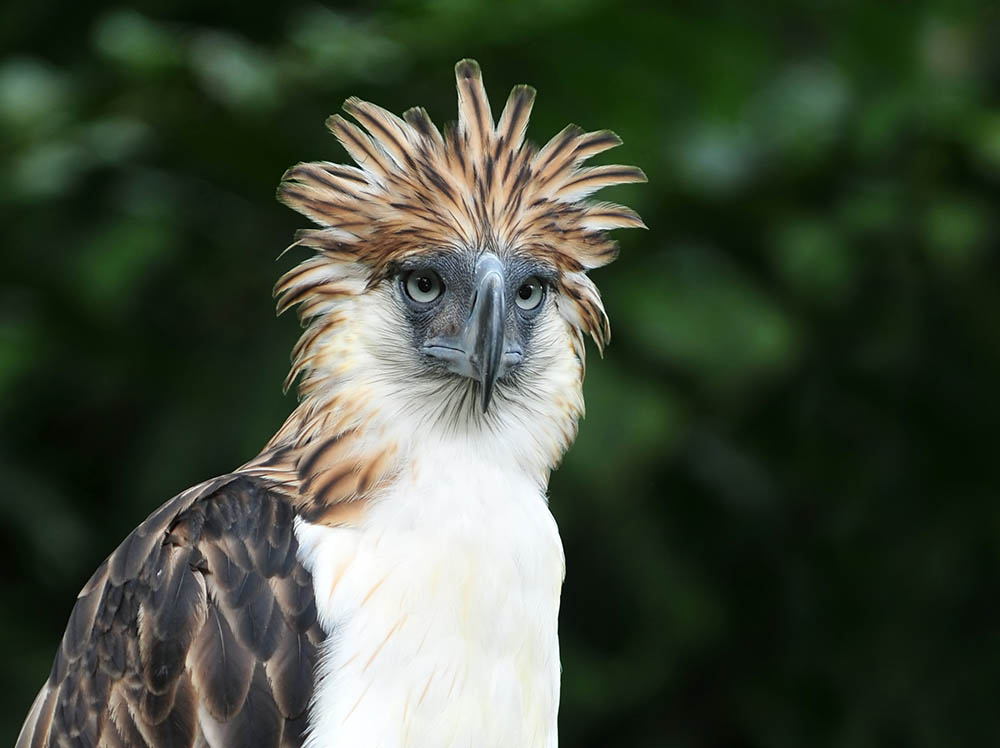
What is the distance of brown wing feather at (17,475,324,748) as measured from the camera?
2961mm

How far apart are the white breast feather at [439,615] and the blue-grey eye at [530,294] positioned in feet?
1.30

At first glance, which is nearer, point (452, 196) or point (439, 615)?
point (439, 615)

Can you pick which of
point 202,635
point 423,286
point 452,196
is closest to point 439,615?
point 202,635

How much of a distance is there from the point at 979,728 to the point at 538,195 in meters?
3.96

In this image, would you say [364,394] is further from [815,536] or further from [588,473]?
[815,536]

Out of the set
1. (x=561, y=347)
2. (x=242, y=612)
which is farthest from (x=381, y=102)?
(x=242, y=612)

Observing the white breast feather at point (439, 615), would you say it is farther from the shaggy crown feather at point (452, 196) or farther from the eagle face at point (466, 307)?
the shaggy crown feather at point (452, 196)

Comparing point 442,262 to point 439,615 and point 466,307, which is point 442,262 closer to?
point 466,307

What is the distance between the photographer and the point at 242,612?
3004 millimetres

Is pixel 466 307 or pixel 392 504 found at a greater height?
pixel 466 307

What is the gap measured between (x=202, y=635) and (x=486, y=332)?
0.91 meters

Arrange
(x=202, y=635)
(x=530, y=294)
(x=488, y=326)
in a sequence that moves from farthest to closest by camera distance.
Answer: (x=530, y=294), (x=488, y=326), (x=202, y=635)

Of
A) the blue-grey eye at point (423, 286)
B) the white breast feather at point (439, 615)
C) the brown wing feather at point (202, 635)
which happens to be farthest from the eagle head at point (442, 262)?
the brown wing feather at point (202, 635)

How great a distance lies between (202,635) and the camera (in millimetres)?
2996
